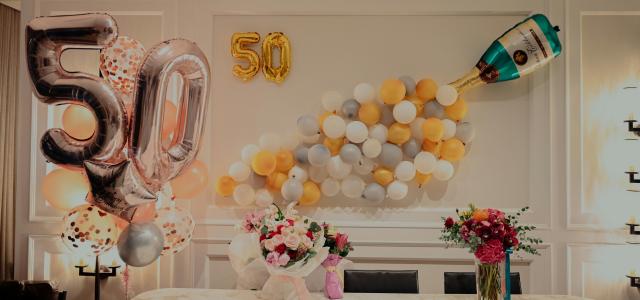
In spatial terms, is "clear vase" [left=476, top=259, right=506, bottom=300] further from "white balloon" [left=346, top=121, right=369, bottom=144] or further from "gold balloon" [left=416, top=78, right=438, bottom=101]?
"gold balloon" [left=416, top=78, right=438, bottom=101]

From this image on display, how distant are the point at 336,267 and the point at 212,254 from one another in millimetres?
1537

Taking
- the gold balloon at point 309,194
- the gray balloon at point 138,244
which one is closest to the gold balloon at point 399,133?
the gold balloon at point 309,194

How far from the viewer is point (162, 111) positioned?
2.83 metres

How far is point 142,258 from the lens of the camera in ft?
9.50

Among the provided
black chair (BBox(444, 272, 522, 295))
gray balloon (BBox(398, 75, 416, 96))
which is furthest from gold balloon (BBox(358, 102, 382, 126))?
black chair (BBox(444, 272, 522, 295))

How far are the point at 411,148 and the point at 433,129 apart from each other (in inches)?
9.0

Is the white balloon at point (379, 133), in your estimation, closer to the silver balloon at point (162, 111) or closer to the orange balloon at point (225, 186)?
the orange balloon at point (225, 186)

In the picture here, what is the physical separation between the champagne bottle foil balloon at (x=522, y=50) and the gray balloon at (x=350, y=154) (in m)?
0.97

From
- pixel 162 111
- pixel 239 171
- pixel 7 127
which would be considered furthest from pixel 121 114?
pixel 7 127

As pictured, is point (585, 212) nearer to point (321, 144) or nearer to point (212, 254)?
point (321, 144)

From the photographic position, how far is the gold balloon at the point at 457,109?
3547 mm

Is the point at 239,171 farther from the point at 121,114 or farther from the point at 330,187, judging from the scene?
the point at 121,114

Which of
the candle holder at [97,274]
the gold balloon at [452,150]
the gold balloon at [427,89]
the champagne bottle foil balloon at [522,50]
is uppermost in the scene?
the champagne bottle foil balloon at [522,50]

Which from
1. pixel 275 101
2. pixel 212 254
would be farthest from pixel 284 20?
pixel 212 254
